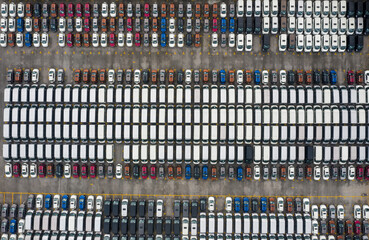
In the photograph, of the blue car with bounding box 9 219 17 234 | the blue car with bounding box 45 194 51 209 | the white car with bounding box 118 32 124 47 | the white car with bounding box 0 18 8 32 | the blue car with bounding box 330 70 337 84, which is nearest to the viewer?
the blue car with bounding box 330 70 337 84

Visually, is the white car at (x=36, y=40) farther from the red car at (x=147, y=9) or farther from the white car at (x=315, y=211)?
the white car at (x=315, y=211)

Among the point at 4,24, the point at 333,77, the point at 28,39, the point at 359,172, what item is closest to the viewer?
the point at 333,77

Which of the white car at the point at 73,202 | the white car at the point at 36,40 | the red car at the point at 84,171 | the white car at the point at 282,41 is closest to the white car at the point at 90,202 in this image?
the white car at the point at 73,202

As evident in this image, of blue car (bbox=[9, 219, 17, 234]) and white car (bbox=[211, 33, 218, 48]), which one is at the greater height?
white car (bbox=[211, 33, 218, 48])

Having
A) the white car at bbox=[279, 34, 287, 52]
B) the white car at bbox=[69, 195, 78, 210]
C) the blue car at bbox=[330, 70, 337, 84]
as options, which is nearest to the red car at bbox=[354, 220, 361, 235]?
the blue car at bbox=[330, 70, 337, 84]

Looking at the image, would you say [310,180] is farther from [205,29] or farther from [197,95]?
[205,29]

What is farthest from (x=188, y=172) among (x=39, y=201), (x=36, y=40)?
(x=36, y=40)

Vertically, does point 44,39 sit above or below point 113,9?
below

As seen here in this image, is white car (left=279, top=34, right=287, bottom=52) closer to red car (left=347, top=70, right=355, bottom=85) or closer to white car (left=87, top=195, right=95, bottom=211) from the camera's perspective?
red car (left=347, top=70, right=355, bottom=85)

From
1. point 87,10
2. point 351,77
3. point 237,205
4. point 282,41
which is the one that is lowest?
point 237,205

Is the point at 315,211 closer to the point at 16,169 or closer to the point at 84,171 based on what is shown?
the point at 84,171
